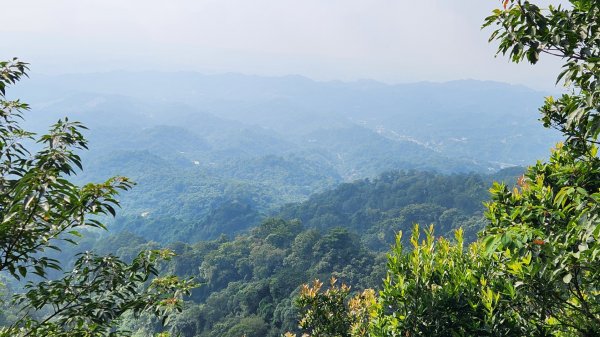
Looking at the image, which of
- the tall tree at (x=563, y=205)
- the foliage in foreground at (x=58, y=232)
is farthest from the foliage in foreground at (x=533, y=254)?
the foliage in foreground at (x=58, y=232)

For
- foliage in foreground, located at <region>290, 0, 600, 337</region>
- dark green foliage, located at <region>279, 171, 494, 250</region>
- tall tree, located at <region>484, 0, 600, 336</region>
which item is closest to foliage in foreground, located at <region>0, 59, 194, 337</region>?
foliage in foreground, located at <region>290, 0, 600, 337</region>

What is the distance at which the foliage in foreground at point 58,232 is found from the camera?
3.28 m

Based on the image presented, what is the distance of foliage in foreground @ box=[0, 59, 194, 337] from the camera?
3.28m

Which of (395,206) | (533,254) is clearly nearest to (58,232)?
(533,254)

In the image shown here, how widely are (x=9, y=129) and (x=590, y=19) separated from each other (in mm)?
5586

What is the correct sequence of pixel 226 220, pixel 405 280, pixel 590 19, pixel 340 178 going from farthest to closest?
pixel 340 178 < pixel 226 220 < pixel 405 280 < pixel 590 19

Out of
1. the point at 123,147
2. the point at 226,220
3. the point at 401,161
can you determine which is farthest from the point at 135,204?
the point at 401,161

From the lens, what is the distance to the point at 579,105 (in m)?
2.88

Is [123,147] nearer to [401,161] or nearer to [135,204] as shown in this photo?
[135,204]

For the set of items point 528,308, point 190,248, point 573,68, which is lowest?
point 190,248

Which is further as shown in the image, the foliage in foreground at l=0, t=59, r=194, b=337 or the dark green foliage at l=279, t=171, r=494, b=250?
the dark green foliage at l=279, t=171, r=494, b=250

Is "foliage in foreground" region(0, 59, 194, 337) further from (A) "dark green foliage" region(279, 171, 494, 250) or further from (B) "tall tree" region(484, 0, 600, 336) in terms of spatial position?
(A) "dark green foliage" region(279, 171, 494, 250)

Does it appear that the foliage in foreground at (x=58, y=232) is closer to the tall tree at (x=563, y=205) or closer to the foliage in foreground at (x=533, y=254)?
the foliage in foreground at (x=533, y=254)

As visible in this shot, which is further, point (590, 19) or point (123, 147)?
point (123, 147)
